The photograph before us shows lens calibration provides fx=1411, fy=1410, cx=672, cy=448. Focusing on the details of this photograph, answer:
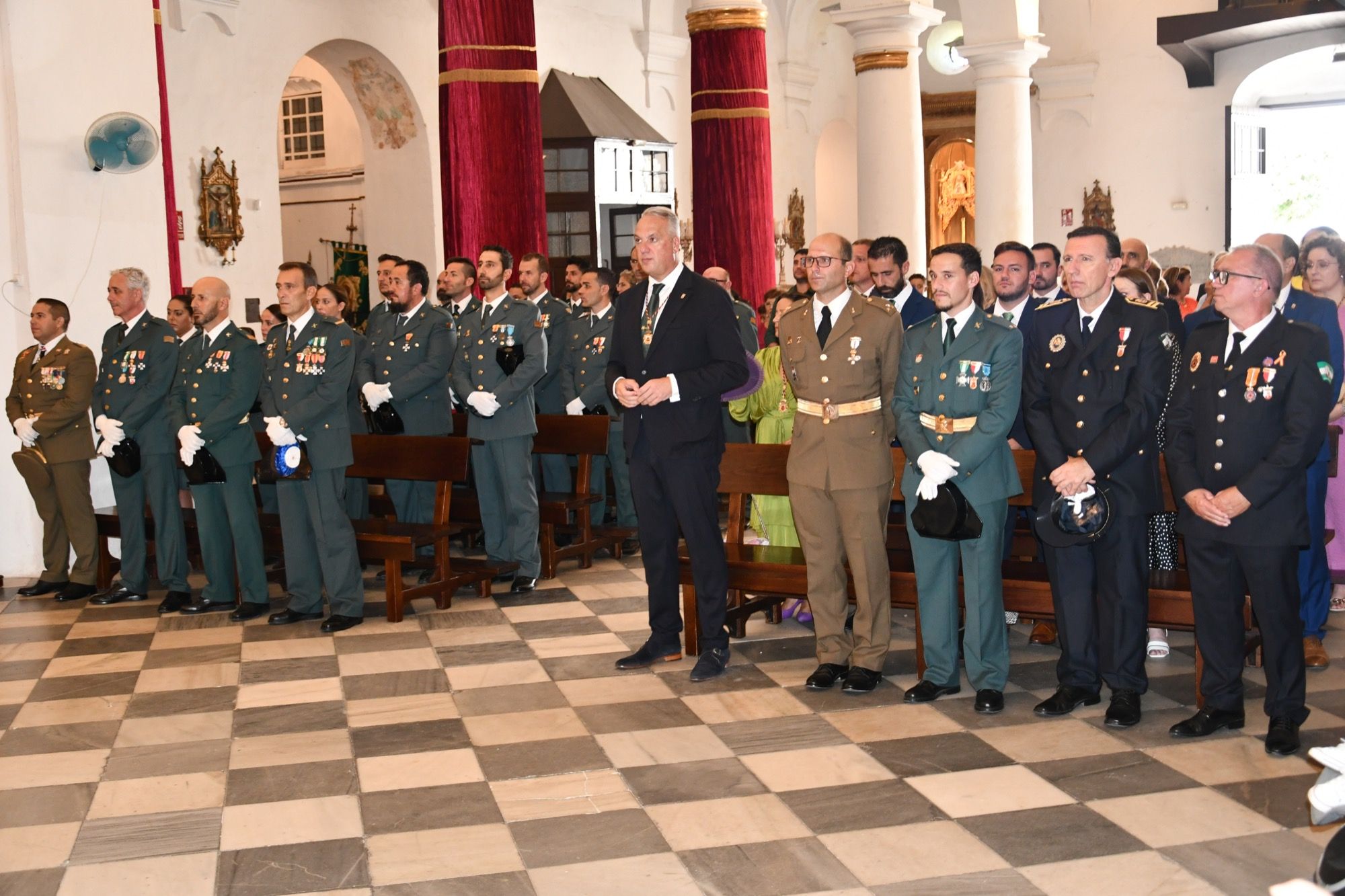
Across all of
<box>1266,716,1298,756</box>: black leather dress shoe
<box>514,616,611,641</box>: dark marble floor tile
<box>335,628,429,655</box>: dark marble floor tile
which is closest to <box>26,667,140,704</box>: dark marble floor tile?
<box>335,628,429,655</box>: dark marble floor tile

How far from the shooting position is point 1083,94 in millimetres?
20203

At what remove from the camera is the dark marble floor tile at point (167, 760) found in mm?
4613

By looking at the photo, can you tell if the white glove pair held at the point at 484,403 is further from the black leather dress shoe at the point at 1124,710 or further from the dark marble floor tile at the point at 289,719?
the black leather dress shoe at the point at 1124,710

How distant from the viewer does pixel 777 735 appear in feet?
15.7

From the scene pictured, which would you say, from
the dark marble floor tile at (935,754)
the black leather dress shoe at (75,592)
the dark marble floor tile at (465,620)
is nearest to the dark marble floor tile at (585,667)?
the dark marble floor tile at (465,620)

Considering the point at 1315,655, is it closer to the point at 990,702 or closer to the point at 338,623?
the point at 990,702

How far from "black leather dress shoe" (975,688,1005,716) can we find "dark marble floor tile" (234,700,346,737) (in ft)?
7.42

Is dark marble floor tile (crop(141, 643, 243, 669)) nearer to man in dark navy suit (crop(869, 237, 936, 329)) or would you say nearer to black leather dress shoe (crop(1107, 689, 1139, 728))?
man in dark navy suit (crop(869, 237, 936, 329))

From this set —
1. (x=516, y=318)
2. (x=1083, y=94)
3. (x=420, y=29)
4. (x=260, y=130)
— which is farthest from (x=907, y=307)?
(x=1083, y=94)

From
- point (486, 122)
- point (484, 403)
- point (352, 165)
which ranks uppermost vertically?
point (352, 165)

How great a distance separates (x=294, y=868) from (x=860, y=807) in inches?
62.5

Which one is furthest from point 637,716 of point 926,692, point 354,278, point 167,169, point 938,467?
point 354,278

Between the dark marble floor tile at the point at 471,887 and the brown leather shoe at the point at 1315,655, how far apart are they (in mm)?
3358

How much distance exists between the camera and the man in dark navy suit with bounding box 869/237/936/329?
246 inches
